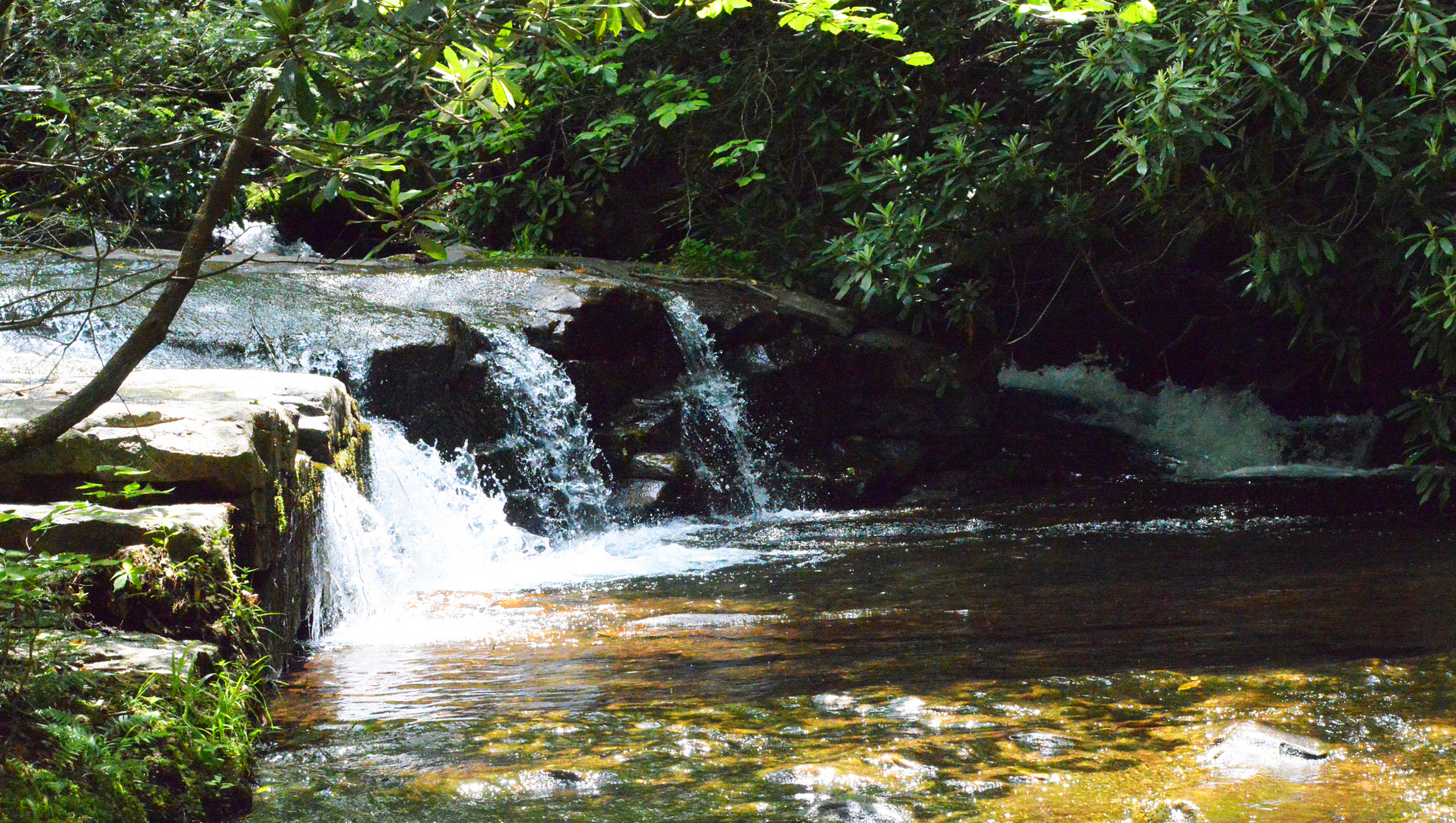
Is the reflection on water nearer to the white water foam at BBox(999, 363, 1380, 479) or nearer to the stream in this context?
the stream

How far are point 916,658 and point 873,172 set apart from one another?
6.75 meters

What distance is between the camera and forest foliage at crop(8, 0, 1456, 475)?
3314mm

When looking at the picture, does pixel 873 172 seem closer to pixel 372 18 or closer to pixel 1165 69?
pixel 1165 69

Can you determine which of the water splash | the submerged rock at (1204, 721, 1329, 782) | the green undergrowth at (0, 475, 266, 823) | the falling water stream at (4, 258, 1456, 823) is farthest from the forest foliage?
the submerged rock at (1204, 721, 1329, 782)

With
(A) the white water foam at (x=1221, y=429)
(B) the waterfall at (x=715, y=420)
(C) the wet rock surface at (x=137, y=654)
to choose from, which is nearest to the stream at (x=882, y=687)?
(C) the wet rock surface at (x=137, y=654)

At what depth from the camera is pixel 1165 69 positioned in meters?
8.21

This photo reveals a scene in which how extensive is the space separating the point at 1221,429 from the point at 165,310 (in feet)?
36.5

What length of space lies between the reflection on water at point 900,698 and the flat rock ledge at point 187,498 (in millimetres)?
439

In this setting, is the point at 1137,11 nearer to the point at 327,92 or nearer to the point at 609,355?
the point at 327,92

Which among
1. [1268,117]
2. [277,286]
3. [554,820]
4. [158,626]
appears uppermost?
[1268,117]

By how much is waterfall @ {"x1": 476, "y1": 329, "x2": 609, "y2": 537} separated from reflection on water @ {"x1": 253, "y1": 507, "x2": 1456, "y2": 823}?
204 centimetres

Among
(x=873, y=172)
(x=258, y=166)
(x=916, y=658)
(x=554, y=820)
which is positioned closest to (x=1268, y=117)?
(x=873, y=172)

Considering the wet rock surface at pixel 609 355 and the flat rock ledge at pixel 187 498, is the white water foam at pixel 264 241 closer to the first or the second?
the wet rock surface at pixel 609 355

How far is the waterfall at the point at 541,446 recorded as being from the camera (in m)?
8.64
